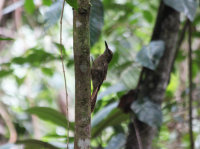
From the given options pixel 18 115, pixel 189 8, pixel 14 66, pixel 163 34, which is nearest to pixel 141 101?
pixel 163 34

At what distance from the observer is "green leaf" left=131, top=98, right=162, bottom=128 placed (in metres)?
1.49

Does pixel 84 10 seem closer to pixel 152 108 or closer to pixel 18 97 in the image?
pixel 152 108

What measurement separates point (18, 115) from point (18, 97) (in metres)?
0.33

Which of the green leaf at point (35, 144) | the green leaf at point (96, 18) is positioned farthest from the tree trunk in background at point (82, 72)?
the green leaf at point (35, 144)

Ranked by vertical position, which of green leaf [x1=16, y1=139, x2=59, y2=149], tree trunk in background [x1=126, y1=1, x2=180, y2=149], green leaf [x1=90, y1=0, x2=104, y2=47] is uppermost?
green leaf [x1=90, y1=0, x2=104, y2=47]

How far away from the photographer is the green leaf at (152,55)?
1529 mm

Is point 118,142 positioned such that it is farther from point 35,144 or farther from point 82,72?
point 82,72

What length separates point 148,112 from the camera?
5.08 ft

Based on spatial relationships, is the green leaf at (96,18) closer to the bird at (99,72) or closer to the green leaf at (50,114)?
the bird at (99,72)

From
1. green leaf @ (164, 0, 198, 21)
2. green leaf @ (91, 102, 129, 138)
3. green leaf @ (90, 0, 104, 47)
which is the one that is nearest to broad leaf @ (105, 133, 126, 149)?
green leaf @ (91, 102, 129, 138)

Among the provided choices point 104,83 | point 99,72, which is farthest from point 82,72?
point 104,83

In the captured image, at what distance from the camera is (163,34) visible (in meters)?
1.77

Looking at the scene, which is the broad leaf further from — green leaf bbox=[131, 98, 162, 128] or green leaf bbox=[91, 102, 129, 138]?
green leaf bbox=[131, 98, 162, 128]

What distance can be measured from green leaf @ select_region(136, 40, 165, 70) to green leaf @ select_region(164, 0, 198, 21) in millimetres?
252
